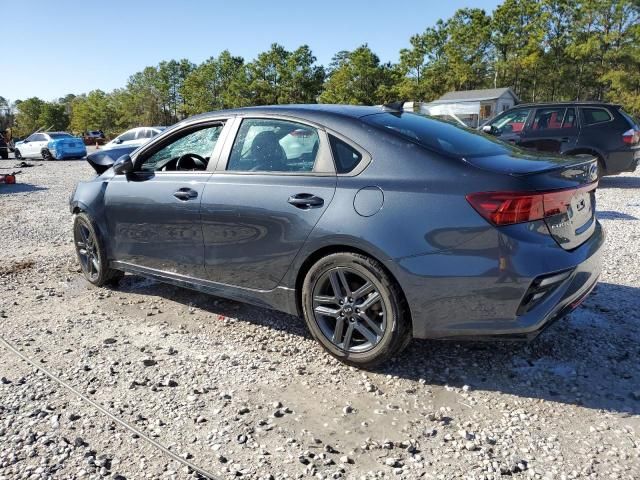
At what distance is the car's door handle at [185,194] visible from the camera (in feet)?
12.7

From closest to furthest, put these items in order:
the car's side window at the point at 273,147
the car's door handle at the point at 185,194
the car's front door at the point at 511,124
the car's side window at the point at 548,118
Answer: the car's side window at the point at 273,147
the car's door handle at the point at 185,194
the car's side window at the point at 548,118
the car's front door at the point at 511,124

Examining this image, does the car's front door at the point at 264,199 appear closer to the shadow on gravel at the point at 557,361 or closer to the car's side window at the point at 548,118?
the shadow on gravel at the point at 557,361

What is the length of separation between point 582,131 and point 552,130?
0.55 metres

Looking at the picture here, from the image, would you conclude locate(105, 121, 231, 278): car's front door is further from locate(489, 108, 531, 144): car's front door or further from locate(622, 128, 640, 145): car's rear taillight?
locate(622, 128, 640, 145): car's rear taillight

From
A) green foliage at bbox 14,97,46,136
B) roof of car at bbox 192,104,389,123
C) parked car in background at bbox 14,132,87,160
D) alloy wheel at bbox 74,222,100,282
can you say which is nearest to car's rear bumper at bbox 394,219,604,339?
roof of car at bbox 192,104,389,123

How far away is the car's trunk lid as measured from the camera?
9.18 ft

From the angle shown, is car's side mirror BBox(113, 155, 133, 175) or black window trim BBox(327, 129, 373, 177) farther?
car's side mirror BBox(113, 155, 133, 175)

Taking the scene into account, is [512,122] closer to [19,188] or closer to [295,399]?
[295,399]

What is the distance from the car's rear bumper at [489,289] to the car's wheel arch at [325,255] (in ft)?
0.25

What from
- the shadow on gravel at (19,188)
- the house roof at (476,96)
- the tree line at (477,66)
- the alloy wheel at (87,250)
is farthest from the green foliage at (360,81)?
the alloy wheel at (87,250)

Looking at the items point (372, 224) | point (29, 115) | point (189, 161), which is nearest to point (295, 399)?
point (372, 224)

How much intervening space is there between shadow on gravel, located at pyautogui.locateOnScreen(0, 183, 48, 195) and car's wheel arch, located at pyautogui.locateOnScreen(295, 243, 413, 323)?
1231cm

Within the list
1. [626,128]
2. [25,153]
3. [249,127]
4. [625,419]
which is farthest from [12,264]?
[25,153]

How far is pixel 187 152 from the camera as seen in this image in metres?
4.25
